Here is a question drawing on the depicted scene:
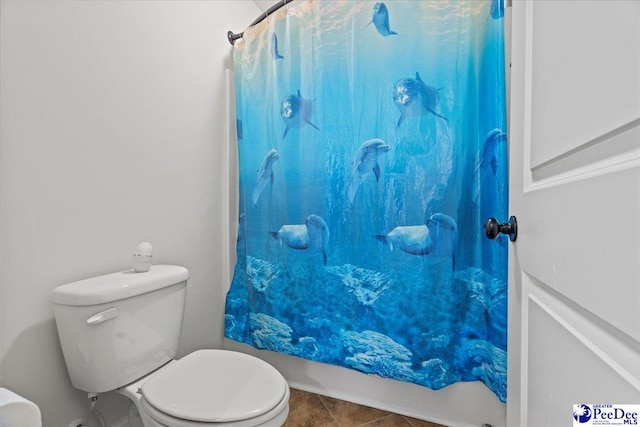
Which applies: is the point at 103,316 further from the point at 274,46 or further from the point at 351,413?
the point at 274,46

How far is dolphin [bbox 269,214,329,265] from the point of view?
1.33m

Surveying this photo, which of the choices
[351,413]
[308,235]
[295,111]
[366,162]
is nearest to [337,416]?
[351,413]

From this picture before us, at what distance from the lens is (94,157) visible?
1046mm

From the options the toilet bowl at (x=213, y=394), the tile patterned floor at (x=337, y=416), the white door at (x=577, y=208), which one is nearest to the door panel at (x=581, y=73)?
the white door at (x=577, y=208)

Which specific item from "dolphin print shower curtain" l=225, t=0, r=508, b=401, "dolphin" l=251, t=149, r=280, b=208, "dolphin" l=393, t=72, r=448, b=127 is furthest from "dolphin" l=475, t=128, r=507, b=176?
"dolphin" l=251, t=149, r=280, b=208

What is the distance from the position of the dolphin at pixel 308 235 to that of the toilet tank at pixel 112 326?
0.53 meters

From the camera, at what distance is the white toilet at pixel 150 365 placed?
0.80m

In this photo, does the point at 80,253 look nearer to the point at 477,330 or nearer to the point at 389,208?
the point at 389,208

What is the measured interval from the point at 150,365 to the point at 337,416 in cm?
83

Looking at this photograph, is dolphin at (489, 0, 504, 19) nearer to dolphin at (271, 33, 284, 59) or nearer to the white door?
the white door

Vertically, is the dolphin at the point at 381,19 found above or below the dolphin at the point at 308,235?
above

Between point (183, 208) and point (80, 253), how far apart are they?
456 millimetres

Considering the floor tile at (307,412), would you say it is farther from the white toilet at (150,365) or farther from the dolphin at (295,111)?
the dolphin at (295,111)

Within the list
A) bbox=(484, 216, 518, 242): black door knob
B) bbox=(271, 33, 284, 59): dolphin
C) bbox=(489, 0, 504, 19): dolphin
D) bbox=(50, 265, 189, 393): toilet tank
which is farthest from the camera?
bbox=(271, 33, 284, 59): dolphin
